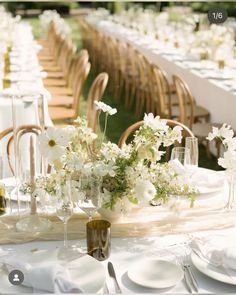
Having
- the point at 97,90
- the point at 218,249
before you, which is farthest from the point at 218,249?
the point at 97,90

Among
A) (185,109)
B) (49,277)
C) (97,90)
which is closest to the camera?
(49,277)

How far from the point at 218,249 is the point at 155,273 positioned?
203 mm

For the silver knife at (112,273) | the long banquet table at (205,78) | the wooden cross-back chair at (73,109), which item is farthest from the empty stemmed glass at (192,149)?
the wooden cross-back chair at (73,109)

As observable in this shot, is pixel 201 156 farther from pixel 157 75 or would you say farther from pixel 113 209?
pixel 113 209

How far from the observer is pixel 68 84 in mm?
5879

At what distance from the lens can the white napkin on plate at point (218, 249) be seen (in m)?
1.42

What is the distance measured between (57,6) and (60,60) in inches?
700

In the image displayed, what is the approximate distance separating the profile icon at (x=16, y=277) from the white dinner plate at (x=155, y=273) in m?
0.29

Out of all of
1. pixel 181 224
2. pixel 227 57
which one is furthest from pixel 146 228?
pixel 227 57

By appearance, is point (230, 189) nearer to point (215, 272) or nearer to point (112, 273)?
point (215, 272)

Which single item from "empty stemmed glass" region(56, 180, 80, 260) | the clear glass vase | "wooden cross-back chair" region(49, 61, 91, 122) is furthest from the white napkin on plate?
"wooden cross-back chair" region(49, 61, 91, 122)

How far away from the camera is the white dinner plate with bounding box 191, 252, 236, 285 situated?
1.38 metres

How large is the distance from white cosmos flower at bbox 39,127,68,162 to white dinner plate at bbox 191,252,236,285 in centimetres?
50

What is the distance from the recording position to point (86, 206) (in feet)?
5.17
